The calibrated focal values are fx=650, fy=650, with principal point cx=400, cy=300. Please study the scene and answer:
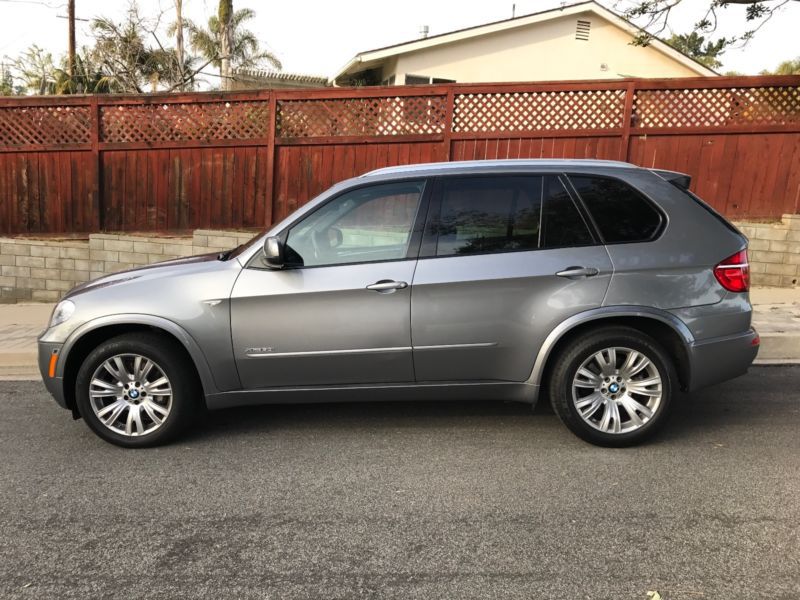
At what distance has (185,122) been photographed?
930 centimetres

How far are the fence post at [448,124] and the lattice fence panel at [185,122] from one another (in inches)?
98.5

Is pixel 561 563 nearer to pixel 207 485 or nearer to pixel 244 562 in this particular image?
pixel 244 562

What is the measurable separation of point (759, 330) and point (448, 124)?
465 cm

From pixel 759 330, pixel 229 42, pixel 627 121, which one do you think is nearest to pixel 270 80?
pixel 229 42

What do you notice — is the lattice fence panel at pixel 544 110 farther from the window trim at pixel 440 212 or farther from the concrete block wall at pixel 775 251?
the window trim at pixel 440 212

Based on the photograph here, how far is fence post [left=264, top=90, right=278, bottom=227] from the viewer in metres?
9.09

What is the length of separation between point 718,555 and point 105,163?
30.3ft

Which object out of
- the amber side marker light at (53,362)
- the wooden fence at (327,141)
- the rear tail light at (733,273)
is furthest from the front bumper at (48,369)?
the wooden fence at (327,141)

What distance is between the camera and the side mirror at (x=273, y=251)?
4055 mm

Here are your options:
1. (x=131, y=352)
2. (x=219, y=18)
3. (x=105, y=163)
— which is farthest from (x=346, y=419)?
(x=219, y=18)

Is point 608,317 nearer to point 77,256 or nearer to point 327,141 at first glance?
point 327,141

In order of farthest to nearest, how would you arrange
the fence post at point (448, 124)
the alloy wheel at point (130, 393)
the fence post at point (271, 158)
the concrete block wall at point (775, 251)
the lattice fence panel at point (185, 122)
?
the lattice fence panel at point (185, 122) → the fence post at point (271, 158) → the fence post at point (448, 124) → the concrete block wall at point (775, 251) → the alloy wheel at point (130, 393)

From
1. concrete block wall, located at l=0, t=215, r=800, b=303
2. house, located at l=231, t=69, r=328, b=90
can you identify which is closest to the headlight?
concrete block wall, located at l=0, t=215, r=800, b=303

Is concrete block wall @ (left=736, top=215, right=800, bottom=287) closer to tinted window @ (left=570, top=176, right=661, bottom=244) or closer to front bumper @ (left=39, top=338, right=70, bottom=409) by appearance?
tinted window @ (left=570, top=176, right=661, bottom=244)
